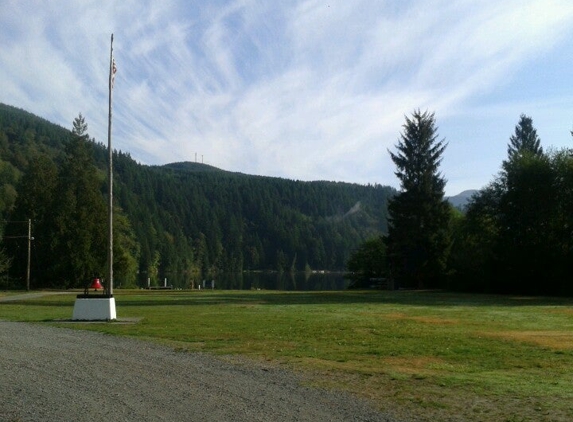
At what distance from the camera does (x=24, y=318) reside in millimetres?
22734

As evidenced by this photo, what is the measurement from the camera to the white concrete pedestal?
2120 centimetres

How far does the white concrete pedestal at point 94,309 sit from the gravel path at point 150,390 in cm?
734

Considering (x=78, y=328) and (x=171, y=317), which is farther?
(x=171, y=317)

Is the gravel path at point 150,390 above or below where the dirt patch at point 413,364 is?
above

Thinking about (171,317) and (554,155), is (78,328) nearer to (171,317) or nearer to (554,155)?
(171,317)

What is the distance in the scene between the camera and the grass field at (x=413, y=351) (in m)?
9.39

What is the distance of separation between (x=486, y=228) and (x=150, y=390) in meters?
50.5

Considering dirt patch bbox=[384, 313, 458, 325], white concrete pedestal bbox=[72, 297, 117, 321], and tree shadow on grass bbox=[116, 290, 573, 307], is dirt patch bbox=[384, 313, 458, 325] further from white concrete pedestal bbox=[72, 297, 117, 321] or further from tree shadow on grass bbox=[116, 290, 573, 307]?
white concrete pedestal bbox=[72, 297, 117, 321]

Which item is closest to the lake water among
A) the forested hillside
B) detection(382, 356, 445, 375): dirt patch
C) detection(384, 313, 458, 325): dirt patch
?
the forested hillside

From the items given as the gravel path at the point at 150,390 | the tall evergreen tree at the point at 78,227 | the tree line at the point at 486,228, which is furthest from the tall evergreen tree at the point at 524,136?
the gravel path at the point at 150,390

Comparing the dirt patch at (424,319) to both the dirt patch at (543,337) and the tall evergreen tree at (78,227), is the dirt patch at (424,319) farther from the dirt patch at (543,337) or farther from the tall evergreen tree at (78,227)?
the tall evergreen tree at (78,227)

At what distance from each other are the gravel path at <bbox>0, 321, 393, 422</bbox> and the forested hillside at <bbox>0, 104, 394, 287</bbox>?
44005mm

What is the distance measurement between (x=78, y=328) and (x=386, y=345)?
9096 millimetres

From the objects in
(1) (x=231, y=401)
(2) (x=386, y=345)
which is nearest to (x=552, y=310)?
(2) (x=386, y=345)
